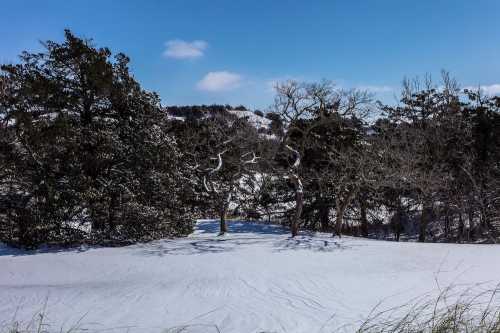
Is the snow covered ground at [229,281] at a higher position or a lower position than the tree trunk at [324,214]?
lower

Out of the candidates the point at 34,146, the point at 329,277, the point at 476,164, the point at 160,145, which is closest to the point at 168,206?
the point at 160,145

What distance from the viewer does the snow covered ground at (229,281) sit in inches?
230

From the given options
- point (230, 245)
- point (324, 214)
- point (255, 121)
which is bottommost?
point (230, 245)

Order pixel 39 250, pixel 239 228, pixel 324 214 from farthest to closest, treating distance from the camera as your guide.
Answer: pixel 324 214, pixel 239 228, pixel 39 250

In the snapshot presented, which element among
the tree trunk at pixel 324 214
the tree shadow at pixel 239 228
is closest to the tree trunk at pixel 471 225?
the tree trunk at pixel 324 214

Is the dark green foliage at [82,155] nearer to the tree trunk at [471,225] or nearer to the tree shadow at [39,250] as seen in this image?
the tree shadow at [39,250]

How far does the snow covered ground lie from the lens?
19.2 feet

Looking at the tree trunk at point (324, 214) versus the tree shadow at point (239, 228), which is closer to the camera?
the tree shadow at point (239, 228)

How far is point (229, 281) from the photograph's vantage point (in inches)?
326

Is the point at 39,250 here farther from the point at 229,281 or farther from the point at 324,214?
the point at 324,214

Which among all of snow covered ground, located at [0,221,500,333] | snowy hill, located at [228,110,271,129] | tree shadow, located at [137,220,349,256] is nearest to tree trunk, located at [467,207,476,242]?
snow covered ground, located at [0,221,500,333]

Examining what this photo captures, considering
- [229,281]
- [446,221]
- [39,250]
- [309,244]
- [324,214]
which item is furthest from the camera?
[324,214]

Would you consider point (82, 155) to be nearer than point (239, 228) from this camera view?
Yes

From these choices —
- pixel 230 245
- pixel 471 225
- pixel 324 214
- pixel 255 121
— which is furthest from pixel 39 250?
pixel 471 225
